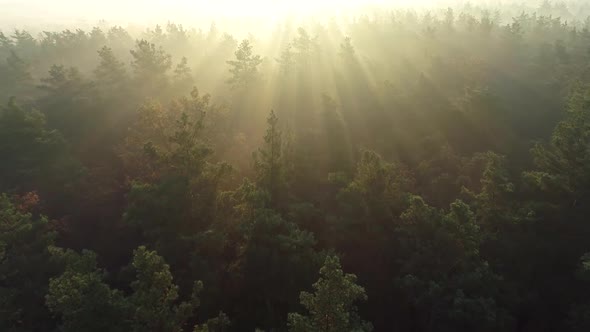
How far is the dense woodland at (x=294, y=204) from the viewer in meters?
21.2

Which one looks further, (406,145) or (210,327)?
(406,145)

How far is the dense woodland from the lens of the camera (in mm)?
21250

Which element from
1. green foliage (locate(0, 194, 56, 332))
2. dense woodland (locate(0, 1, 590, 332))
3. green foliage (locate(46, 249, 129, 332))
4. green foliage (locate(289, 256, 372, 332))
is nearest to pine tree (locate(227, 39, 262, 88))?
dense woodland (locate(0, 1, 590, 332))

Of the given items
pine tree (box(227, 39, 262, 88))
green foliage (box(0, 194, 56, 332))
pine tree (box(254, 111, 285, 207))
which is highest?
pine tree (box(227, 39, 262, 88))

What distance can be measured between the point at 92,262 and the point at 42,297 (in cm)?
780

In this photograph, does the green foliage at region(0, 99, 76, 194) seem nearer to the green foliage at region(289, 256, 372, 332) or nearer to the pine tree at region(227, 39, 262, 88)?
the pine tree at region(227, 39, 262, 88)

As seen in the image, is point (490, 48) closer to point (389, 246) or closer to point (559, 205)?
point (559, 205)

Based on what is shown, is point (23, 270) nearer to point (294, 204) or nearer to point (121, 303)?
point (121, 303)

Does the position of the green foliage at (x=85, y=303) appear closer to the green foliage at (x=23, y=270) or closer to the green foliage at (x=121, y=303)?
the green foliage at (x=121, y=303)

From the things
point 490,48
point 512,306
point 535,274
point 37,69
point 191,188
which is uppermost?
point 490,48

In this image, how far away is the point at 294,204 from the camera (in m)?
29.4

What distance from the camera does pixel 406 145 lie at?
4891 centimetres

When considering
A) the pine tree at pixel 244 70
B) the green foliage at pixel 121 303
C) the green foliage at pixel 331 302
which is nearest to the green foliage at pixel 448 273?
the green foliage at pixel 331 302

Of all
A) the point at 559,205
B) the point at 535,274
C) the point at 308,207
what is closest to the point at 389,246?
the point at 308,207
